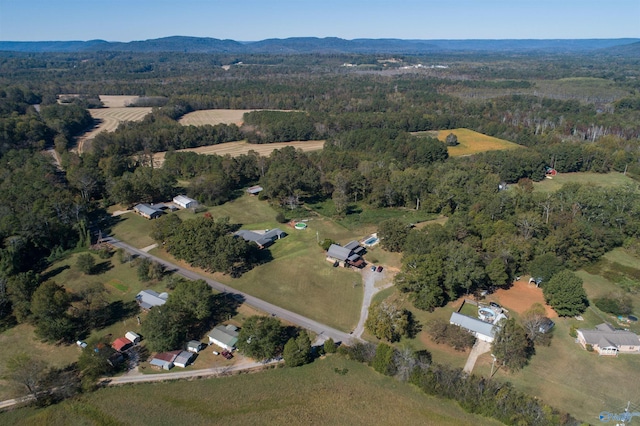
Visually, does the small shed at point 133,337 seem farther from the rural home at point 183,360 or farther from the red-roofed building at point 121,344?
the rural home at point 183,360

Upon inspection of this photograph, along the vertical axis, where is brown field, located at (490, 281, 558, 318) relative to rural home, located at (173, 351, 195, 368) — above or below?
below

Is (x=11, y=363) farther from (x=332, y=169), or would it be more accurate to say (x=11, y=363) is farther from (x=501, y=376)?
(x=332, y=169)

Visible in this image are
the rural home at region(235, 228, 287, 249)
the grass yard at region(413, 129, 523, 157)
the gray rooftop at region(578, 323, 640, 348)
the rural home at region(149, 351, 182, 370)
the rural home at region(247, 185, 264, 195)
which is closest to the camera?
the rural home at region(149, 351, 182, 370)

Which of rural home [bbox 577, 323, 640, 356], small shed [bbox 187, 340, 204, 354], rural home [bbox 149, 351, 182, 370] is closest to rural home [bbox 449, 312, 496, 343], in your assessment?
rural home [bbox 577, 323, 640, 356]

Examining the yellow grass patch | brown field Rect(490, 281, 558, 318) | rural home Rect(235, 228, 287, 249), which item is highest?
the yellow grass patch

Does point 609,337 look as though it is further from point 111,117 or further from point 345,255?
point 111,117

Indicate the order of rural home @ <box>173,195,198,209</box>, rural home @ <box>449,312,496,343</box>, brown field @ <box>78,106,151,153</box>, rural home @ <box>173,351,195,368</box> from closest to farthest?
rural home @ <box>173,351,195,368</box> < rural home @ <box>449,312,496,343</box> < rural home @ <box>173,195,198,209</box> < brown field @ <box>78,106,151,153</box>

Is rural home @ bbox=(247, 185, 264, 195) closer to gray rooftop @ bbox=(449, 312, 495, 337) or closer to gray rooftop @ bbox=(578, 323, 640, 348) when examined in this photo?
gray rooftop @ bbox=(449, 312, 495, 337)

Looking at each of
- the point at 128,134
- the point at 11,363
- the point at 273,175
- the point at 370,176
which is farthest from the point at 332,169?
the point at 11,363
